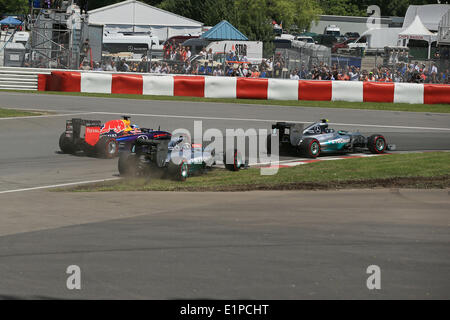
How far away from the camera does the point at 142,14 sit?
172 ft

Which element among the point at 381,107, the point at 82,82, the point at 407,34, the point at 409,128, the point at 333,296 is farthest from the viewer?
the point at 407,34

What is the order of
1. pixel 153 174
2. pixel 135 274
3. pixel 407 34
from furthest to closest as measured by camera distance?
1. pixel 407 34
2. pixel 153 174
3. pixel 135 274

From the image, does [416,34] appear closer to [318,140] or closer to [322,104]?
[322,104]

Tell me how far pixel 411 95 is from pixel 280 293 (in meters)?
19.8

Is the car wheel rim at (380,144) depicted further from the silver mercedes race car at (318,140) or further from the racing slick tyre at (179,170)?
the racing slick tyre at (179,170)

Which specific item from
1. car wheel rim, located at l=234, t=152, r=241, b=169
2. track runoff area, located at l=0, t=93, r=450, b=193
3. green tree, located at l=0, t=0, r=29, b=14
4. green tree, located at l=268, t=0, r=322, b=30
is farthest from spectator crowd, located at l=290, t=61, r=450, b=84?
green tree, located at l=0, t=0, r=29, b=14

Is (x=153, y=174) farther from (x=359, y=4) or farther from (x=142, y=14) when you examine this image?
(x=359, y=4)

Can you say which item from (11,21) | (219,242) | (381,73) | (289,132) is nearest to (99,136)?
(289,132)

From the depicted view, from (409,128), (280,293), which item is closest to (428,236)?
(280,293)

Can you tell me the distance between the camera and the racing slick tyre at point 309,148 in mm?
14227

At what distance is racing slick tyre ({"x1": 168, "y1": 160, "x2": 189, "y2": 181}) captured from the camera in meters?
11.4

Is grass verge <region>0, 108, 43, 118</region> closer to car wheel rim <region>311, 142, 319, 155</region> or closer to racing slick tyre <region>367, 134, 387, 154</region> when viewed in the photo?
car wheel rim <region>311, 142, 319, 155</region>

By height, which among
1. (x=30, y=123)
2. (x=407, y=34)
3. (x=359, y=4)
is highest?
(x=359, y=4)

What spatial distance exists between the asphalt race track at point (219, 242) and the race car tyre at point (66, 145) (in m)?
1.72
